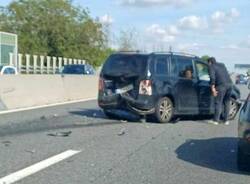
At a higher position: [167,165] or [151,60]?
[151,60]

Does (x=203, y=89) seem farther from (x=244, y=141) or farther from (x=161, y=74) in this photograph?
(x=244, y=141)

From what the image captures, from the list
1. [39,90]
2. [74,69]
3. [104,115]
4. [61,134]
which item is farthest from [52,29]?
[61,134]

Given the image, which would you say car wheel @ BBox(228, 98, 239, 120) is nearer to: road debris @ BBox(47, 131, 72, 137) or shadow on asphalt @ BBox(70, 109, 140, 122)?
shadow on asphalt @ BBox(70, 109, 140, 122)

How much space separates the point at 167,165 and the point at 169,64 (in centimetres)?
679

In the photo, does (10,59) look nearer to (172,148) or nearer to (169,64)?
(169,64)

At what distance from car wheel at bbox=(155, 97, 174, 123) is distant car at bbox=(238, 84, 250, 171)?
241 inches

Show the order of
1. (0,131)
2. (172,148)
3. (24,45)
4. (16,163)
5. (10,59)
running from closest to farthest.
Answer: (16,163) → (172,148) → (0,131) → (10,59) → (24,45)

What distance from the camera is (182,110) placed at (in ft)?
50.3

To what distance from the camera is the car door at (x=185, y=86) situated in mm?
15164

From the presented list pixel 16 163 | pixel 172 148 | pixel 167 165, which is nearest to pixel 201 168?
pixel 167 165

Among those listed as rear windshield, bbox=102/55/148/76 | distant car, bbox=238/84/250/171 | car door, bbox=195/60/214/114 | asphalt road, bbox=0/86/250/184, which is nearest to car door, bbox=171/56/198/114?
car door, bbox=195/60/214/114

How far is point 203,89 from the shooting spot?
52.0ft

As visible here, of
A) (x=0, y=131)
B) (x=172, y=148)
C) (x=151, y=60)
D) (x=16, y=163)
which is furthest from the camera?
(x=151, y=60)

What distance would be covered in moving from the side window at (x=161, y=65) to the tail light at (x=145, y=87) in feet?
1.52
